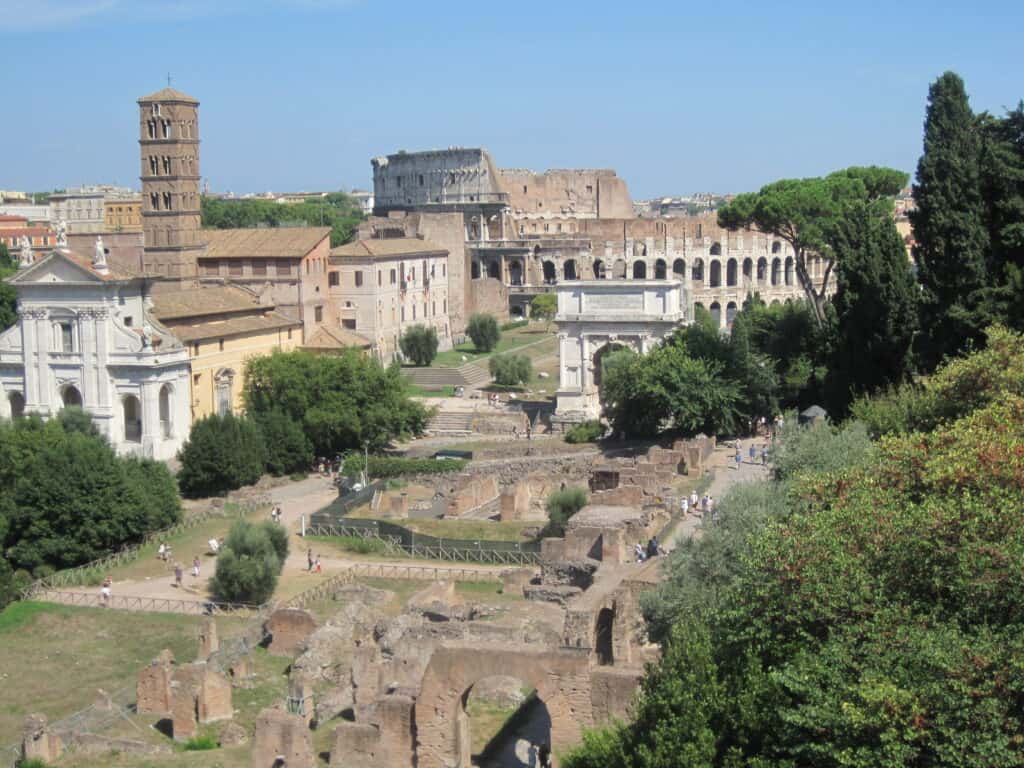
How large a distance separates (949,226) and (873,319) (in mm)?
3267

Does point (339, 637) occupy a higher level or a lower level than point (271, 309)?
lower

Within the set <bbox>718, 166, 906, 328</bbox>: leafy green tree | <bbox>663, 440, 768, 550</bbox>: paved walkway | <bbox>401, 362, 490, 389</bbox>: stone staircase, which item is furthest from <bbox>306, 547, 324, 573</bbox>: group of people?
<bbox>401, 362, 490, 389</bbox>: stone staircase

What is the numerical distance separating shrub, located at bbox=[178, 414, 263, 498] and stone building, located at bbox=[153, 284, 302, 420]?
4807 mm

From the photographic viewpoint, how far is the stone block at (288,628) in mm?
24953

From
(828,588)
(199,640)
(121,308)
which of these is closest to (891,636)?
(828,588)

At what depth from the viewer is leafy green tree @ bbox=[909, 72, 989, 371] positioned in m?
29.8

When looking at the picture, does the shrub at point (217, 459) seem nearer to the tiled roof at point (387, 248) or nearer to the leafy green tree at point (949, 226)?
the leafy green tree at point (949, 226)

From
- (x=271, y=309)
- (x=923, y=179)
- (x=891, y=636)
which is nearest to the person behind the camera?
(x=891, y=636)

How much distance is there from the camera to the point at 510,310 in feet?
271

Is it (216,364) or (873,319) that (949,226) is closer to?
(873,319)

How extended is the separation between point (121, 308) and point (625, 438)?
1635 cm

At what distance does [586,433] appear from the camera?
41.8m

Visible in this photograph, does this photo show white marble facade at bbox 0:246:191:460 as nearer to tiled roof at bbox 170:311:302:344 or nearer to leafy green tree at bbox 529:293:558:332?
tiled roof at bbox 170:311:302:344

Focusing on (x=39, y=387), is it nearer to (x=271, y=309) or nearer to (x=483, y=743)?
(x=271, y=309)
